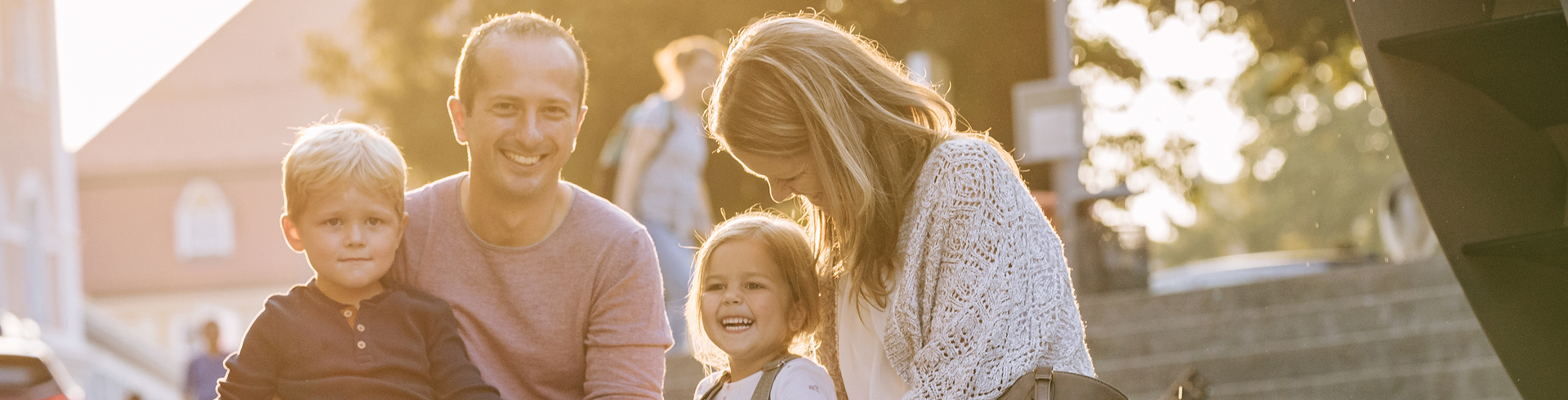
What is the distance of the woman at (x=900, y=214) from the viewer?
2801mm

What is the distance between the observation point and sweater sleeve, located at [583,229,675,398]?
301 cm

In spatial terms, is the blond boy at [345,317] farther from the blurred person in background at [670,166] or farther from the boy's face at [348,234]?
the blurred person in background at [670,166]

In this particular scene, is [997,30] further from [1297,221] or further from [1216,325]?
[1297,221]

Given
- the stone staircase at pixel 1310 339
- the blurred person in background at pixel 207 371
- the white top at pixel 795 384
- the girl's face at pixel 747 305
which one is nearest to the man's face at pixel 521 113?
the girl's face at pixel 747 305

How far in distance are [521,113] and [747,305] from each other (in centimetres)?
66

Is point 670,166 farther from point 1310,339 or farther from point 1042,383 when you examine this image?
point 1042,383

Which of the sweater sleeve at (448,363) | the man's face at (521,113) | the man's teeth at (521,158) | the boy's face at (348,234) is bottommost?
the sweater sleeve at (448,363)

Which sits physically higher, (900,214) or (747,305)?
(900,214)

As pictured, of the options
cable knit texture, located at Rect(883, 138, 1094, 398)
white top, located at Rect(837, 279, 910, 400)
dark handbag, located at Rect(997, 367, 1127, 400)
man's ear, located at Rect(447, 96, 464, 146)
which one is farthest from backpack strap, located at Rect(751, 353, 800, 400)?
man's ear, located at Rect(447, 96, 464, 146)

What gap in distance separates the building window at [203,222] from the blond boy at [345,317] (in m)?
49.3

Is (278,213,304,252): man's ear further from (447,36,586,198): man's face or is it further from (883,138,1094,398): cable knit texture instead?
(883,138,1094,398): cable knit texture

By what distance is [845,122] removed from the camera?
2.97m

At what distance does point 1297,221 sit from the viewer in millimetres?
49562

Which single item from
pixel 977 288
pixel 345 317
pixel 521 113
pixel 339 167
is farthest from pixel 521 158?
pixel 977 288
